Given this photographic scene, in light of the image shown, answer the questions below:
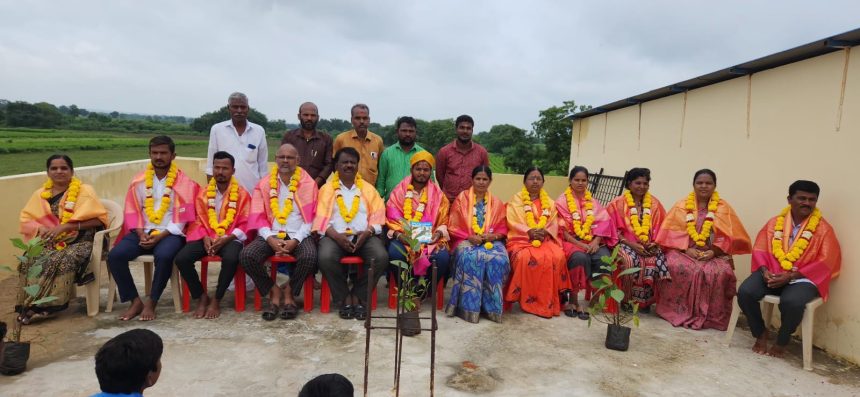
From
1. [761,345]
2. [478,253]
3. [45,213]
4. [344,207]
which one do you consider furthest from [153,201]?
[761,345]

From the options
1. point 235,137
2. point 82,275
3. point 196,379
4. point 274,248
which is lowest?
point 196,379

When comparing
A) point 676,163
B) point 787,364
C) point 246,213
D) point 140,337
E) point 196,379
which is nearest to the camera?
point 140,337

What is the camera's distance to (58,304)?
4.88m

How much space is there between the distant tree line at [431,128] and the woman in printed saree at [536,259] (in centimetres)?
224

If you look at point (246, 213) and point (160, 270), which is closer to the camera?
point (160, 270)

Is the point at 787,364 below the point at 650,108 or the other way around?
below

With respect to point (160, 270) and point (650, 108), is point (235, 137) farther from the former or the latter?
point (650, 108)

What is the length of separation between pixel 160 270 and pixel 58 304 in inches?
37.4

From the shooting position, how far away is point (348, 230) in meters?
5.48

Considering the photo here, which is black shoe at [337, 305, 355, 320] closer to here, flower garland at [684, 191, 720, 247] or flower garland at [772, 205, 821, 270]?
flower garland at [684, 191, 720, 247]

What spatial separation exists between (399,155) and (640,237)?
2978mm

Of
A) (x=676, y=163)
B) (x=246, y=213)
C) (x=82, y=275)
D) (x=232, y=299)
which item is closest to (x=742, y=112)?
(x=676, y=163)

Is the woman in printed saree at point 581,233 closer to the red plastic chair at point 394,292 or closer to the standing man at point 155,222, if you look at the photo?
the red plastic chair at point 394,292

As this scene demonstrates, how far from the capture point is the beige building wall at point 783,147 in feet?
15.0
